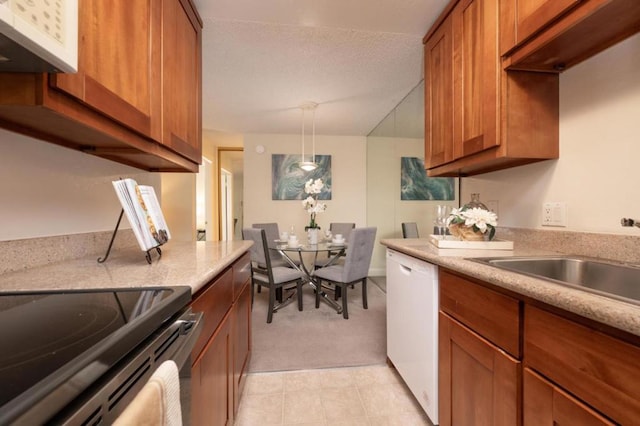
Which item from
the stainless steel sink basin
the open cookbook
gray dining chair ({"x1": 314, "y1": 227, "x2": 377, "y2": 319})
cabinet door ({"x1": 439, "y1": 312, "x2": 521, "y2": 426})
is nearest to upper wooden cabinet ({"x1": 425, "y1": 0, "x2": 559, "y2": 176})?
the stainless steel sink basin

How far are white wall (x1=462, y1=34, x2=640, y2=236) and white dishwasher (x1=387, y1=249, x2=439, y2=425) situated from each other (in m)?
0.71

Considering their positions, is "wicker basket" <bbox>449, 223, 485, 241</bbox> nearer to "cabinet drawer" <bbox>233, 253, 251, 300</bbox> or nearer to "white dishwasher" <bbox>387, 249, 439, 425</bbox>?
"white dishwasher" <bbox>387, 249, 439, 425</bbox>

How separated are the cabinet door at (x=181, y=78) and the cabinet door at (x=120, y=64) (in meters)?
0.08

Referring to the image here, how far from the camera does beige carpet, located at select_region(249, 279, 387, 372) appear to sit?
1.94 meters

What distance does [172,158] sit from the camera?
1.37 m

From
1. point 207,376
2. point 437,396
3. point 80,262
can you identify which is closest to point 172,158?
point 80,262

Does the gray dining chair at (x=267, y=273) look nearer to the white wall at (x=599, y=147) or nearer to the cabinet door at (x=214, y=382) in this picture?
the cabinet door at (x=214, y=382)

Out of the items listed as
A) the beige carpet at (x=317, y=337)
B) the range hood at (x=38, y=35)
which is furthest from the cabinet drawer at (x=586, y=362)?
→ the beige carpet at (x=317, y=337)

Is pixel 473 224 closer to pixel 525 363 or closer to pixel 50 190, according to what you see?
pixel 525 363

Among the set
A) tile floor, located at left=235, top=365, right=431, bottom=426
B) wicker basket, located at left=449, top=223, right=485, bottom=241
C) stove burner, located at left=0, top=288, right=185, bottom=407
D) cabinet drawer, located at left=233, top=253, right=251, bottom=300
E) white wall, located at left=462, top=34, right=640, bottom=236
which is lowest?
tile floor, located at left=235, top=365, right=431, bottom=426

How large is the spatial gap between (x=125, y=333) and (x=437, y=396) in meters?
1.35

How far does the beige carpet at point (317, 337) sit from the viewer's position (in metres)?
1.94

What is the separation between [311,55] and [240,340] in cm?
214

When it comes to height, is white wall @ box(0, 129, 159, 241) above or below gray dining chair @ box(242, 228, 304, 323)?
above
